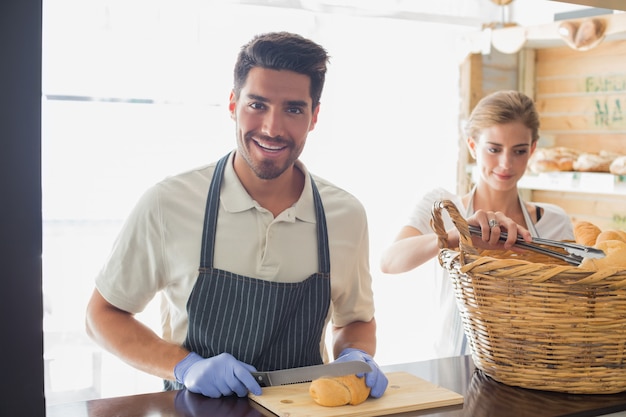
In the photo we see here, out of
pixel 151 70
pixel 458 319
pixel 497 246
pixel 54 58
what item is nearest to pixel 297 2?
pixel 151 70

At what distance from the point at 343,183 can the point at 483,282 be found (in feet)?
6.89

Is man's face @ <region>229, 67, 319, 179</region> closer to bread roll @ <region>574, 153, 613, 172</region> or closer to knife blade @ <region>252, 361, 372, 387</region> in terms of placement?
knife blade @ <region>252, 361, 372, 387</region>

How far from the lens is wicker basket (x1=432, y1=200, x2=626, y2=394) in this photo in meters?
1.43

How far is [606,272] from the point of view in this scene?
1400 millimetres

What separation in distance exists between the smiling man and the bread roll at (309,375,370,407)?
0.34 meters

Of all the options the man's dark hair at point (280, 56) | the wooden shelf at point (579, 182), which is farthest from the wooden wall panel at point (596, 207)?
the man's dark hair at point (280, 56)

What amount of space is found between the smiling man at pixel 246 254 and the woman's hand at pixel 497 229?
0.41 meters

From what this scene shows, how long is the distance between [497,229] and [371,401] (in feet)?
1.53

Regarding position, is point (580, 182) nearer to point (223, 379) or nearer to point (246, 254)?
point (246, 254)

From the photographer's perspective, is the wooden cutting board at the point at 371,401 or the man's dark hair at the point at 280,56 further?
the man's dark hair at the point at 280,56

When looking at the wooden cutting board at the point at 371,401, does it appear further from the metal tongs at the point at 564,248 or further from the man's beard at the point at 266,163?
the man's beard at the point at 266,163

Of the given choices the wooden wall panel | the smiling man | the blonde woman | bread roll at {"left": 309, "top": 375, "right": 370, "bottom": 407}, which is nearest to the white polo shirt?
the smiling man

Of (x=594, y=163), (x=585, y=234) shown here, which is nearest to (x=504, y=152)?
(x=585, y=234)

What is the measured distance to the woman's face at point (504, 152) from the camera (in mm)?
2564
